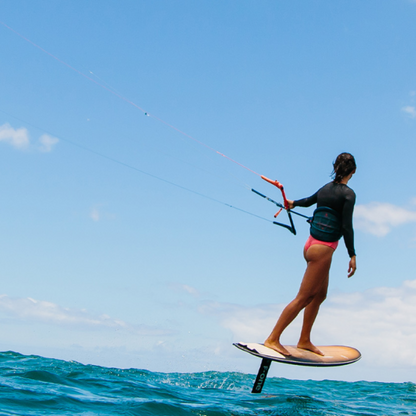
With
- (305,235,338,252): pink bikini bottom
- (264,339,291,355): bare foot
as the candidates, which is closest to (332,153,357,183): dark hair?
(305,235,338,252): pink bikini bottom

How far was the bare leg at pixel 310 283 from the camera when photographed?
25.3 feet

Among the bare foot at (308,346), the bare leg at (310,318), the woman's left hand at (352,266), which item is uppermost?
the woman's left hand at (352,266)

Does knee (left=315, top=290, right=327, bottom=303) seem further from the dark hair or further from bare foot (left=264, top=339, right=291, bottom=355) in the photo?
the dark hair

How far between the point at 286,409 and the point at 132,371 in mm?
10115

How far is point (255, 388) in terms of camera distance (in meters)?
8.45

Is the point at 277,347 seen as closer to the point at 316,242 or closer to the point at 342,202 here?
the point at 316,242

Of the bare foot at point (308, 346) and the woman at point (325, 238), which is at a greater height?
the woman at point (325, 238)

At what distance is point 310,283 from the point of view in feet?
25.3

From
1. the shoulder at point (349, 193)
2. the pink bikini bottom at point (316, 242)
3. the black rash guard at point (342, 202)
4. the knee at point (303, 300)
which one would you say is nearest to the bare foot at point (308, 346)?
the knee at point (303, 300)

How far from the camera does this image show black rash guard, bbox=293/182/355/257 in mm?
7621

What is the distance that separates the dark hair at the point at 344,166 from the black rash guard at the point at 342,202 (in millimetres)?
150

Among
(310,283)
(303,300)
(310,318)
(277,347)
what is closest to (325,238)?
(310,283)

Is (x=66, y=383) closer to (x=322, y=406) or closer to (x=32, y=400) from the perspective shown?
(x=32, y=400)

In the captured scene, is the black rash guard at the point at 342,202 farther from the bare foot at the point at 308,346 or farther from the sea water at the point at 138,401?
the sea water at the point at 138,401
